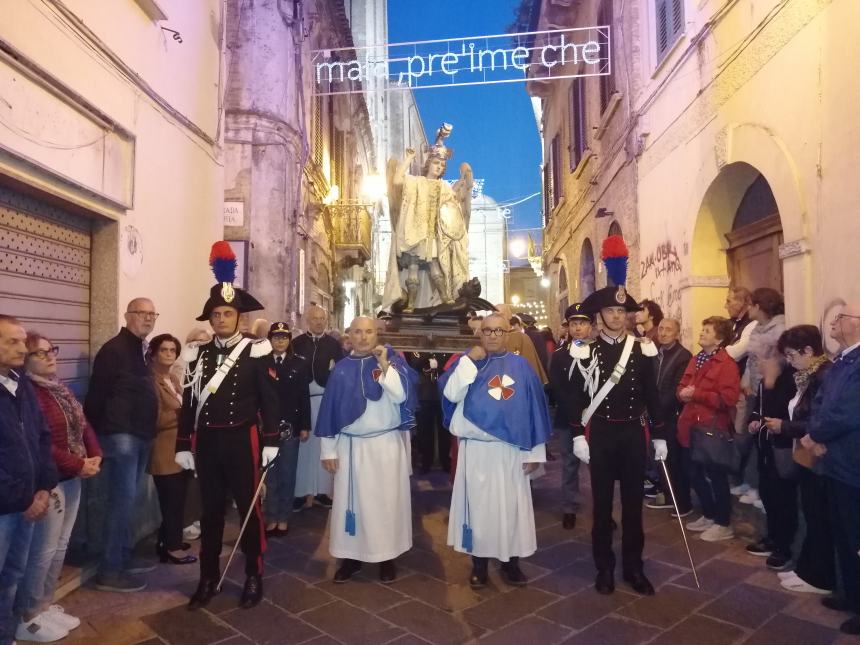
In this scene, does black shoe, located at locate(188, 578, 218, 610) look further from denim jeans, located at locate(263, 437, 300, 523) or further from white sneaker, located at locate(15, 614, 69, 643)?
denim jeans, located at locate(263, 437, 300, 523)

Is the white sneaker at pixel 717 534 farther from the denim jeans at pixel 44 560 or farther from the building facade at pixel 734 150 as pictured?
the denim jeans at pixel 44 560

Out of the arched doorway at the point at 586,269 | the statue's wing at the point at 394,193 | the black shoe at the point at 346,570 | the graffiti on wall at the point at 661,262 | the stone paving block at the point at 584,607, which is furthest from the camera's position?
the arched doorway at the point at 586,269

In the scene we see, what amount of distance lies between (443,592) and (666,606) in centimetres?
139

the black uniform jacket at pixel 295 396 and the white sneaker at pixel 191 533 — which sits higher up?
the black uniform jacket at pixel 295 396

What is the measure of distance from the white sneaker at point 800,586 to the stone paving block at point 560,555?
1.34m

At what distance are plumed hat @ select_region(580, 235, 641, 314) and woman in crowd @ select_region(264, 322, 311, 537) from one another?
2.63 m

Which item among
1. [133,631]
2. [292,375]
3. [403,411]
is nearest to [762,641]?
[403,411]

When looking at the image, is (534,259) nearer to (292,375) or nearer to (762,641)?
(292,375)

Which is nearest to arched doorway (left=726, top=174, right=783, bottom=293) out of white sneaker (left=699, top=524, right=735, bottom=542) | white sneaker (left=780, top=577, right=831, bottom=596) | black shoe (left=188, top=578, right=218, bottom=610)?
white sneaker (left=699, top=524, right=735, bottom=542)

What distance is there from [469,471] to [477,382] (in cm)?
61

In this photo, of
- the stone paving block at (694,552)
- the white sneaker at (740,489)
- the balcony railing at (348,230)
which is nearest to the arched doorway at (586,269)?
the balcony railing at (348,230)

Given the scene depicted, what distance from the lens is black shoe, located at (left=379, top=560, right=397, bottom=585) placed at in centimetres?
447

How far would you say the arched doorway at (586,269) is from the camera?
15102mm

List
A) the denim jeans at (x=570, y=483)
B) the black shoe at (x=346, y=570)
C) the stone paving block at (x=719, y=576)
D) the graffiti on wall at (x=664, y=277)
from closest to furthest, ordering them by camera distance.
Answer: the stone paving block at (x=719, y=576), the black shoe at (x=346, y=570), the denim jeans at (x=570, y=483), the graffiti on wall at (x=664, y=277)
